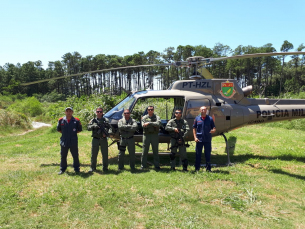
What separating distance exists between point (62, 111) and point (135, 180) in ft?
47.5

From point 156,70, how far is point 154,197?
1441 inches

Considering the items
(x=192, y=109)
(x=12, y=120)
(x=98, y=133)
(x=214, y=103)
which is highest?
(x=214, y=103)

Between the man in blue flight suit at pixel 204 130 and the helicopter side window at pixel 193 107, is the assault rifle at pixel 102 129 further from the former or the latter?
the helicopter side window at pixel 193 107

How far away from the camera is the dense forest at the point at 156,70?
45875mm

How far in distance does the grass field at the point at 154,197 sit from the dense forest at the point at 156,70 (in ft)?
96.2

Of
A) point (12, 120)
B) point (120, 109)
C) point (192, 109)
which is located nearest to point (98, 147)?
point (120, 109)

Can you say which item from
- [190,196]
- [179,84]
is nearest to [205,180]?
[190,196]

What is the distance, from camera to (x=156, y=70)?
1559 inches

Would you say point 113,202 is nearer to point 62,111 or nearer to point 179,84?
point 179,84

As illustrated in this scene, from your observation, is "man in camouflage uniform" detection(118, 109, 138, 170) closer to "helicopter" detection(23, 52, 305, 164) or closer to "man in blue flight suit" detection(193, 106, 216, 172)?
"helicopter" detection(23, 52, 305, 164)

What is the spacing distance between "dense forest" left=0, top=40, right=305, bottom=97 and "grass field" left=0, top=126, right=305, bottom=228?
29.3 metres

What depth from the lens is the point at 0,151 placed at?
8789 mm

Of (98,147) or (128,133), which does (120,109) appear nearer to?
(128,133)

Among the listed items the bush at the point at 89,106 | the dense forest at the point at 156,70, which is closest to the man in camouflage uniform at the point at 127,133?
the bush at the point at 89,106
